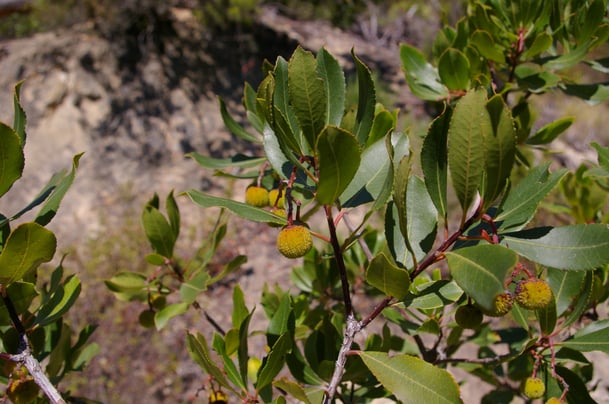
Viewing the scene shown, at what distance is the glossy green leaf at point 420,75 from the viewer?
1.45 meters

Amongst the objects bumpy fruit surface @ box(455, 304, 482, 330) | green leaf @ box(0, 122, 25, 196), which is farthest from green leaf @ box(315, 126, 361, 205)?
green leaf @ box(0, 122, 25, 196)

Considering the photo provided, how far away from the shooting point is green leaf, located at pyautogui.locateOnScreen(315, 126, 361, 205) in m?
0.62

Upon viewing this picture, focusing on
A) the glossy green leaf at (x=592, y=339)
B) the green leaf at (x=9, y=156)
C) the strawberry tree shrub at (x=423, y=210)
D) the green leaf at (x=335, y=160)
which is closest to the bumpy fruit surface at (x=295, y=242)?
the strawberry tree shrub at (x=423, y=210)

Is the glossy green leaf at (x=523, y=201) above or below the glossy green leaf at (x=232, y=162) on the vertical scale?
above

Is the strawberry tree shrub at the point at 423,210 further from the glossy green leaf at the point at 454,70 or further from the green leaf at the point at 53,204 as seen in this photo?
the green leaf at the point at 53,204

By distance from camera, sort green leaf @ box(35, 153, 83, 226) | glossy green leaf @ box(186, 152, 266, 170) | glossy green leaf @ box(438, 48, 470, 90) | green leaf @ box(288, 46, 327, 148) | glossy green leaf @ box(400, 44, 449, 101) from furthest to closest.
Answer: glossy green leaf @ box(400, 44, 449, 101) → glossy green leaf @ box(438, 48, 470, 90) → glossy green leaf @ box(186, 152, 266, 170) → green leaf @ box(35, 153, 83, 226) → green leaf @ box(288, 46, 327, 148)

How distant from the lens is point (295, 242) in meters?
0.79

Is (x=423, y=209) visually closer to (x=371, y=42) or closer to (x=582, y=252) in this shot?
(x=582, y=252)

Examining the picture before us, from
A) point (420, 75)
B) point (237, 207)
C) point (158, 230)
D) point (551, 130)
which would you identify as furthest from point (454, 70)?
point (158, 230)

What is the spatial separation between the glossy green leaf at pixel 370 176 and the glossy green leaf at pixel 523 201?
0.21 m

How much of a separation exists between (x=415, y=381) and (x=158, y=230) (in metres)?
0.89

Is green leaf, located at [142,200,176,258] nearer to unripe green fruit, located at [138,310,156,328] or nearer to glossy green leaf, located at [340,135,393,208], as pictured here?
unripe green fruit, located at [138,310,156,328]

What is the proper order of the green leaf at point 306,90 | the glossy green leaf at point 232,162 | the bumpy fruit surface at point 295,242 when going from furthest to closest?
the glossy green leaf at point 232,162, the bumpy fruit surface at point 295,242, the green leaf at point 306,90

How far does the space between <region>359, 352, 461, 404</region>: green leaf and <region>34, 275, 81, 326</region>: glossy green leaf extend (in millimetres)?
662
